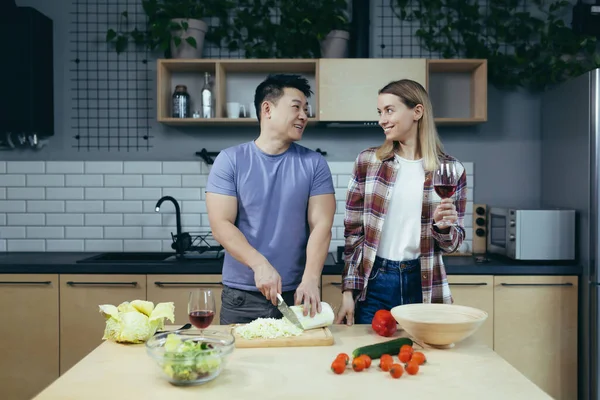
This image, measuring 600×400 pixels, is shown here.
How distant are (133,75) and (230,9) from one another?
2.59 ft

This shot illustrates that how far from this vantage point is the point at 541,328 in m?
3.40

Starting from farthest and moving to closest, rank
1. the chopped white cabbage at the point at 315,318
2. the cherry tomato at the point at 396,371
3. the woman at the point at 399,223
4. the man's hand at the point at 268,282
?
1. the woman at the point at 399,223
2. the man's hand at the point at 268,282
3. the chopped white cabbage at the point at 315,318
4. the cherry tomato at the point at 396,371

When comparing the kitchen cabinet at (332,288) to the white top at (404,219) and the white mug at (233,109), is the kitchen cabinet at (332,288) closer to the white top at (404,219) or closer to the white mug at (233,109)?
the white top at (404,219)

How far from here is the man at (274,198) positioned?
2328 mm

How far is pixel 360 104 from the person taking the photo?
145 inches

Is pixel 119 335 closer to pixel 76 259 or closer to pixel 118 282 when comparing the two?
pixel 118 282

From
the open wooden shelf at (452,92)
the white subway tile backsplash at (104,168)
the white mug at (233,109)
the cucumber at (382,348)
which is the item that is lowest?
the cucumber at (382,348)

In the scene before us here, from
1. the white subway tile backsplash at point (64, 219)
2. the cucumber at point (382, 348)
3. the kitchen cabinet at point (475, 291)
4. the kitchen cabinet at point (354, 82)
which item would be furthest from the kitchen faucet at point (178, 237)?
the cucumber at point (382, 348)

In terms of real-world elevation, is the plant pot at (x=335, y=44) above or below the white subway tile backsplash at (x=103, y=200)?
above

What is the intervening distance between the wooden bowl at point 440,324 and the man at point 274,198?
0.54 m

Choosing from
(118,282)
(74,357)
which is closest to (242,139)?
(118,282)

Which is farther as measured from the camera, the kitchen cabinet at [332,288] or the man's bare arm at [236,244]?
the kitchen cabinet at [332,288]

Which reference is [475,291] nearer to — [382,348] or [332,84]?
[332,84]

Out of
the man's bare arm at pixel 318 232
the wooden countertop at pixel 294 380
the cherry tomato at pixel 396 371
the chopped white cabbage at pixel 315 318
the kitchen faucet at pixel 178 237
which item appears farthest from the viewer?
the kitchen faucet at pixel 178 237
